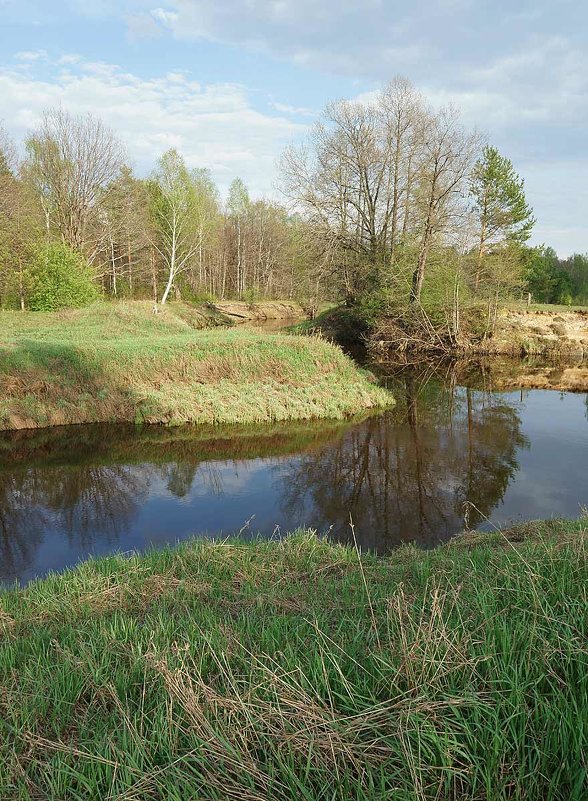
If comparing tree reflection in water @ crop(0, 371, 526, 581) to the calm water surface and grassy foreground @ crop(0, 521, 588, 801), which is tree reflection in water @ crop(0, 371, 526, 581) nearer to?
the calm water surface

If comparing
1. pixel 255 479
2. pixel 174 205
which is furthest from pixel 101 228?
pixel 255 479

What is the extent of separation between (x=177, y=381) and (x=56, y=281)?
56.0 feet

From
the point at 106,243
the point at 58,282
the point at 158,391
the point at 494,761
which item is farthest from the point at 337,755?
the point at 106,243

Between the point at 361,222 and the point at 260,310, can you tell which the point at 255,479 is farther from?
the point at 260,310

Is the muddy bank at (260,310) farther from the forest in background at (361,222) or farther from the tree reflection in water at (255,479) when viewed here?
the tree reflection in water at (255,479)

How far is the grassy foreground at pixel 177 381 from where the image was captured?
1525cm

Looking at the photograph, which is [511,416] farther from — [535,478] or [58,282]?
[58,282]

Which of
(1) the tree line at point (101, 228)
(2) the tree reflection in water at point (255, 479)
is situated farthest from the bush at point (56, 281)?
(2) the tree reflection in water at point (255, 479)

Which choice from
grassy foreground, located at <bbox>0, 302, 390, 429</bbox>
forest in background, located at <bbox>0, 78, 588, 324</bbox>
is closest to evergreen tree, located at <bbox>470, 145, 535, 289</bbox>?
forest in background, located at <bbox>0, 78, 588, 324</bbox>

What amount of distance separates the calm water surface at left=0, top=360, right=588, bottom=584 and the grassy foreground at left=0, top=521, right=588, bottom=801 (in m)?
3.97

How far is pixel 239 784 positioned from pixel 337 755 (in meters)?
0.43

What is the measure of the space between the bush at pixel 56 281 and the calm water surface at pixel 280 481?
17.8m

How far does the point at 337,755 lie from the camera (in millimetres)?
2191

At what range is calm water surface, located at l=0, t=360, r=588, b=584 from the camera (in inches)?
356
